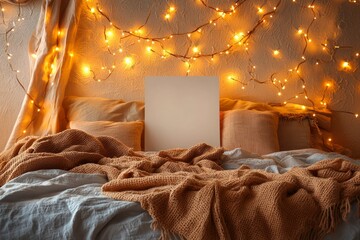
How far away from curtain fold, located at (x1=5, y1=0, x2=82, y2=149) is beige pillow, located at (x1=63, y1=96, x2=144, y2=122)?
0.26 ft

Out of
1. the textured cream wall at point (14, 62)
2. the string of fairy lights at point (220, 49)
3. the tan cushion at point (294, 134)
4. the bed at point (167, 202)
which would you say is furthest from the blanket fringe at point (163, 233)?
the textured cream wall at point (14, 62)

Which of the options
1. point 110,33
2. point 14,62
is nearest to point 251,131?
point 110,33

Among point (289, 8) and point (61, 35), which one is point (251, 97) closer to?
point (289, 8)

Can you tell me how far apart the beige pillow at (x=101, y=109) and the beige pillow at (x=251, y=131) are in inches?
20.9

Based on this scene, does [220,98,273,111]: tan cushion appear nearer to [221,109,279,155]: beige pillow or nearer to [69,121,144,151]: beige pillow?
[221,109,279,155]: beige pillow

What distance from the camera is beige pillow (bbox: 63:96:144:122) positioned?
8.21ft

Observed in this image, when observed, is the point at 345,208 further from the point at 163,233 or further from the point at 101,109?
the point at 101,109

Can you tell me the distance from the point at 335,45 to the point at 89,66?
1.56 meters

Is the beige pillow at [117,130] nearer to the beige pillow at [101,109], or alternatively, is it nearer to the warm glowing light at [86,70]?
the beige pillow at [101,109]

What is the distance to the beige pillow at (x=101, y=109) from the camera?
98.5 inches

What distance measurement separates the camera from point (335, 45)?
2666mm

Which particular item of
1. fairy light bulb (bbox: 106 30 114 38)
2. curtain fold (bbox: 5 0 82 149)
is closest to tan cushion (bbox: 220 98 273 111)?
fairy light bulb (bbox: 106 30 114 38)

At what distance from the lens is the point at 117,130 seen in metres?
2.34

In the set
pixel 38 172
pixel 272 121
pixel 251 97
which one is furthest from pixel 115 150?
pixel 251 97
